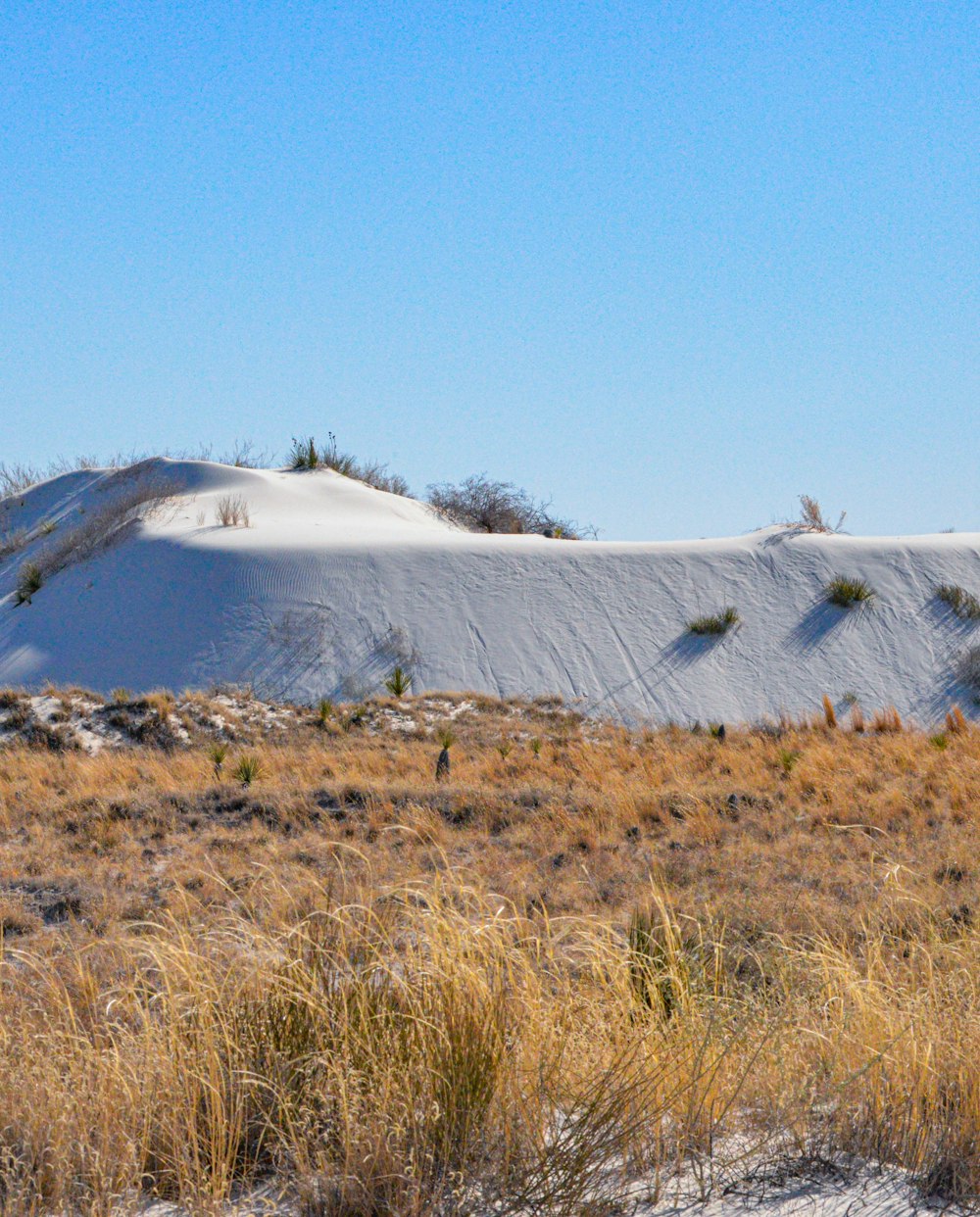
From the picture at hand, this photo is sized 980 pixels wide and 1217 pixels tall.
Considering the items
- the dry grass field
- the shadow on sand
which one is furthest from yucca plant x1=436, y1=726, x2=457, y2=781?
the shadow on sand

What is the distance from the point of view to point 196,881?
7.85 meters

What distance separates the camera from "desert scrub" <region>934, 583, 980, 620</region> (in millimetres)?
20906

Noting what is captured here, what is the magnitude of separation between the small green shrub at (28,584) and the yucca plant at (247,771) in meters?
12.9

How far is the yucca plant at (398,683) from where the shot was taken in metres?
17.3

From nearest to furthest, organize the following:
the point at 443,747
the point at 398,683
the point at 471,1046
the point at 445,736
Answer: the point at 471,1046 → the point at 443,747 → the point at 445,736 → the point at 398,683

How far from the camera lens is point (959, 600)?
21234 mm

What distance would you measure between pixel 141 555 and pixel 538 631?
8.58 metres

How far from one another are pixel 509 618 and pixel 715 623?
12.7 ft

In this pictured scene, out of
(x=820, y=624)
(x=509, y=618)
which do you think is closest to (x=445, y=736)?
(x=509, y=618)

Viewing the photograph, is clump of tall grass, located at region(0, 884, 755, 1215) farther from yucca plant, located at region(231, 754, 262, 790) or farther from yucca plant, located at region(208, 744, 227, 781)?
yucca plant, located at region(208, 744, 227, 781)

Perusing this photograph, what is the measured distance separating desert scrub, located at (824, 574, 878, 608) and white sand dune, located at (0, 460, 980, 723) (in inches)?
7.2

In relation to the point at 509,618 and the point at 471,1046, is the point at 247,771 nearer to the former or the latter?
the point at 471,1046

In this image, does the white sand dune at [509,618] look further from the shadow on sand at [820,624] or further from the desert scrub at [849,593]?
the desert scrub at [849,593]

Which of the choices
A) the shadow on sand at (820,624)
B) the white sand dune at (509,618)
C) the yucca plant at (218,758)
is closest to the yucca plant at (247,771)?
the yucca plant at (218,758)
